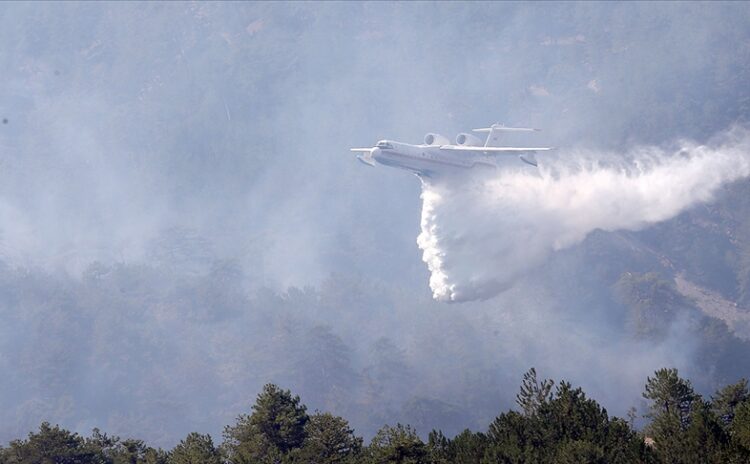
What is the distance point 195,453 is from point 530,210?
4609 centimetres

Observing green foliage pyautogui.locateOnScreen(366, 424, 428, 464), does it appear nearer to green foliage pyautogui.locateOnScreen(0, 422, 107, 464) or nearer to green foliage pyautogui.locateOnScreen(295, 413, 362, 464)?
green foliage pyautogui.locateOnScreen(295, 413, 362, 464)

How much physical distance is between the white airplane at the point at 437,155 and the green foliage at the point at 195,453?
31352 mm

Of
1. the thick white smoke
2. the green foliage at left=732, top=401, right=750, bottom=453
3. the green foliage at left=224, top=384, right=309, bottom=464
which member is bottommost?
the green foliage at left=732, top=401, right=750, bottom=453

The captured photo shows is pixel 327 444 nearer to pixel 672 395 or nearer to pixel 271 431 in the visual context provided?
pixel 271 431

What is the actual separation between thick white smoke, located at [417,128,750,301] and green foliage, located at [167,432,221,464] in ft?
119

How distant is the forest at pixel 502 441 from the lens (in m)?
47.1

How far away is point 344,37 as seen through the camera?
634ft

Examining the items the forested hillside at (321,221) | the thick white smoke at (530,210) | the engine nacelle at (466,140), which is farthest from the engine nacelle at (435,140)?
the forested hillside at (321,221)

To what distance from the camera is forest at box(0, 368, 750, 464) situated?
47125 millimetres

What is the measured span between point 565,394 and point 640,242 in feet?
343

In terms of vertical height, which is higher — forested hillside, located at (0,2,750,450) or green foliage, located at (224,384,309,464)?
forested hillside, located at (0,2,750,450)

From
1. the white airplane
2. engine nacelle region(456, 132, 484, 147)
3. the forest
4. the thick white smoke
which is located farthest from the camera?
the thick white smoke

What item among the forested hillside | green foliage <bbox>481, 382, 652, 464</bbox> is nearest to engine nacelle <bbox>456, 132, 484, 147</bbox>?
the forested hillside

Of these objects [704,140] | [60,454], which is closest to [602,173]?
[60,454]
